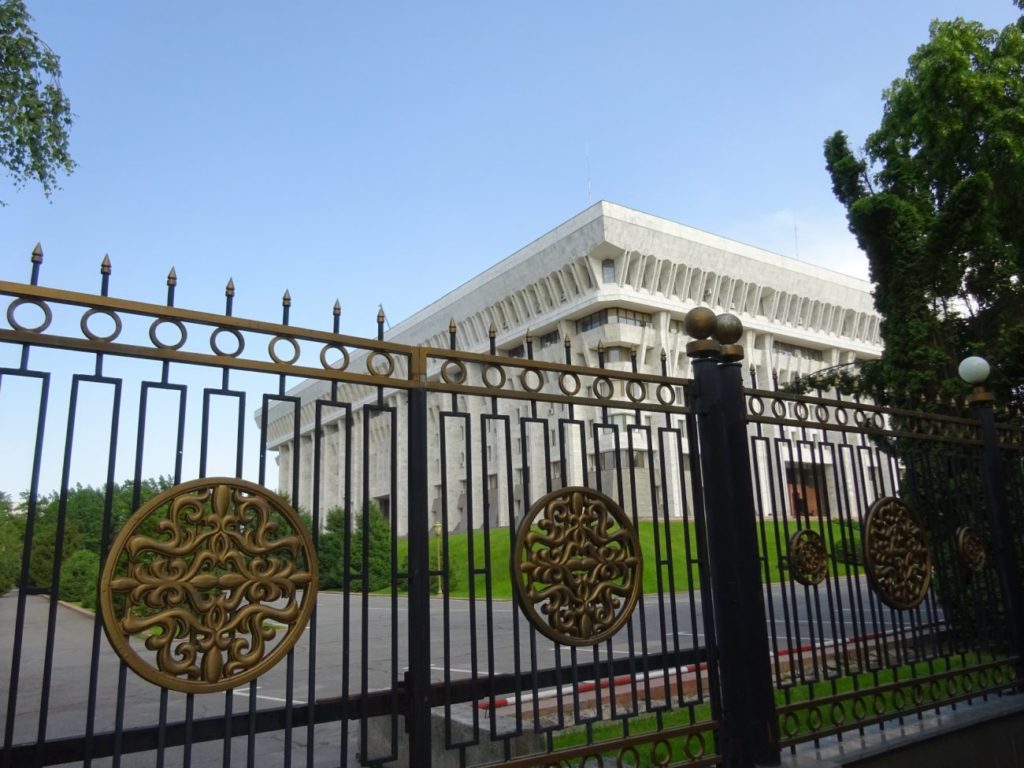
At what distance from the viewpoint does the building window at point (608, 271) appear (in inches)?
1373

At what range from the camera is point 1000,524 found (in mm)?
5793

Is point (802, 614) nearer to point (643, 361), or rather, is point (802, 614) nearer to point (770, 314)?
point (643, 361)

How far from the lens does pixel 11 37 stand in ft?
29.8

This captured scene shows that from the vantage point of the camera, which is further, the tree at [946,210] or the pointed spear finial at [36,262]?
the tree at [946,210]

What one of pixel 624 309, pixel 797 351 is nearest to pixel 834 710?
pixel 624 309

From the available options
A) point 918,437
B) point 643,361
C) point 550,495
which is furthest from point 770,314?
point 550,495

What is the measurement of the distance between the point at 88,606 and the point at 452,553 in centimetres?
1276

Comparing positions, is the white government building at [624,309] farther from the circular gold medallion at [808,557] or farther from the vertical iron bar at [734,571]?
the vertical iron bar at [734,571]

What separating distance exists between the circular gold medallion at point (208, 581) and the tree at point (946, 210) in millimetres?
8977

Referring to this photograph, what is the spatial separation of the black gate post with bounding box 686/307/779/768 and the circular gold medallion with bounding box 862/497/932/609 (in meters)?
1.35

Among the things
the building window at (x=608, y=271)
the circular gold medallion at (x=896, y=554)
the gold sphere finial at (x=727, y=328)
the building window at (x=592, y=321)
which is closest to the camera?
the gold sphere finial at (x=727, y=328)

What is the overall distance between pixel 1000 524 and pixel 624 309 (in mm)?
30187

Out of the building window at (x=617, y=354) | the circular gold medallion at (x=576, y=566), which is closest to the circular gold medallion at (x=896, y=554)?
the circular gold medallion at (x=576, y=566)

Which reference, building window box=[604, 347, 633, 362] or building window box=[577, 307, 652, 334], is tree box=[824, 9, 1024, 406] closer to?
building window box=[604, 347, 633, 362]
